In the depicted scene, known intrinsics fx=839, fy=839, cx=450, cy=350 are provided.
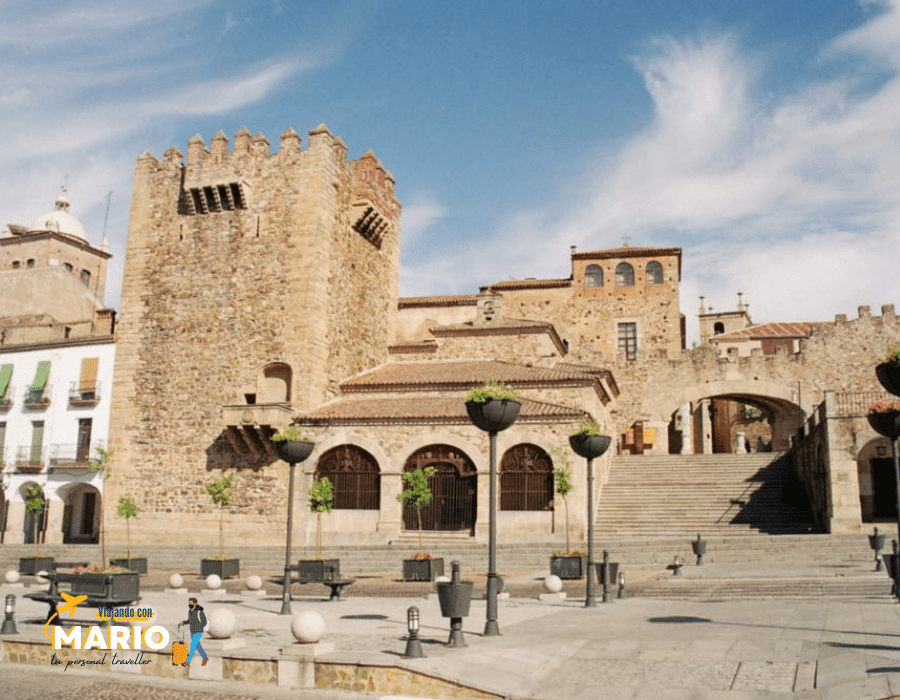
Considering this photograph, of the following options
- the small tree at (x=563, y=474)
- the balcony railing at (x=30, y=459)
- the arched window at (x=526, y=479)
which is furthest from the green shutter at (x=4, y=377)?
the small tree at (x=563, y=474)

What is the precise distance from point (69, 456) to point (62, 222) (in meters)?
33.4

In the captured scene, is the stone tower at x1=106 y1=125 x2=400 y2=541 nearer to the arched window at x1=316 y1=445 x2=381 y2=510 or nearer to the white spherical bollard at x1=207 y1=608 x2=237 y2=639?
the arched window at x1=316 y1=445 x2=381 y2=510

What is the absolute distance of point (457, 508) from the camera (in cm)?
2883

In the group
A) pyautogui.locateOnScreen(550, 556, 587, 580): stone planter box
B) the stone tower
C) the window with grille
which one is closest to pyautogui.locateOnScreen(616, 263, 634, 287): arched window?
the window with grille

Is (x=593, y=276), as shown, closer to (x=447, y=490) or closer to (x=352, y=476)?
(x=447, y=490)

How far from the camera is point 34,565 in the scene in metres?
23.8

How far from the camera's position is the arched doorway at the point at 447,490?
1130 inches

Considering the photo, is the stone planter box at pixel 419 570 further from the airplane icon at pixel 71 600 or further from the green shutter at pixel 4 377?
the green shutter at pixel 4 377

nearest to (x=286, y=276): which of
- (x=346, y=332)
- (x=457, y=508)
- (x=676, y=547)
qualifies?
(x=346, y=332)

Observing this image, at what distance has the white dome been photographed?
61.9 meters

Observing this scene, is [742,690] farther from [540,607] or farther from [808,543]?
[808,543]

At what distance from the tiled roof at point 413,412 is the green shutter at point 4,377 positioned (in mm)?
16826

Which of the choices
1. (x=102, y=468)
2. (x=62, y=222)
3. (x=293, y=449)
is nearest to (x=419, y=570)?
(x=293, y=449)

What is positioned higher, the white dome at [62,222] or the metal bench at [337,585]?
the white dome at [62,222]
